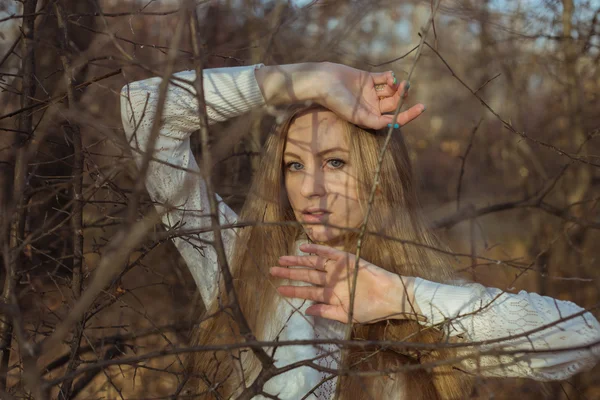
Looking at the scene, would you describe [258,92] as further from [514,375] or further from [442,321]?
[514,375]

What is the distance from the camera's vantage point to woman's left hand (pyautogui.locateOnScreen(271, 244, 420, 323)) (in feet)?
5.17

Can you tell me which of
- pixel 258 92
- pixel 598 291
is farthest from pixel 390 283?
pixel 598 291

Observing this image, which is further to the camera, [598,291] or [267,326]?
[598,291]

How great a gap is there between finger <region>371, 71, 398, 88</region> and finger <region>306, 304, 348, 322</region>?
0.68 meters

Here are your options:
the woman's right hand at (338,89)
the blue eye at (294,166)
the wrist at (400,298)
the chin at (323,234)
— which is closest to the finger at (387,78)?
the woman's right hand at (338,89)

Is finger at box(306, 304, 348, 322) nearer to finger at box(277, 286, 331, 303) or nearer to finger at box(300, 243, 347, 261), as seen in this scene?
finger at box(277, 286, 331, 303)

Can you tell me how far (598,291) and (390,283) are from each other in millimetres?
2775

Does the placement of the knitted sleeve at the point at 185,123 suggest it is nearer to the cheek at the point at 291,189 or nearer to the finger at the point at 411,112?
the cheek at the point at 291,189

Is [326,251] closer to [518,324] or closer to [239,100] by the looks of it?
[518,324]

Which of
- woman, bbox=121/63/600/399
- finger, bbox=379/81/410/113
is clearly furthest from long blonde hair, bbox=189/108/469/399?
finger, bbox=379/81/410/113

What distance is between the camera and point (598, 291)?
151 inches

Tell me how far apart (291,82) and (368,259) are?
60cm

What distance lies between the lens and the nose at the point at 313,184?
1.92m

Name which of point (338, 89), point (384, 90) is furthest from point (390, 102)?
point (338, 89)
